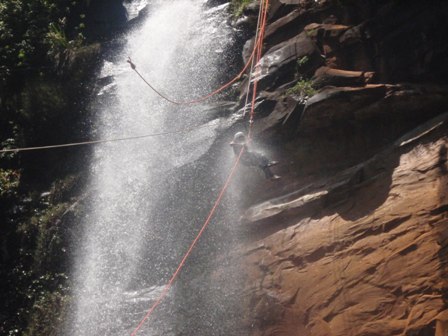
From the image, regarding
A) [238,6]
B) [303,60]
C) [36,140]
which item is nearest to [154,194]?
[303,60]

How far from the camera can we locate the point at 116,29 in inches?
544

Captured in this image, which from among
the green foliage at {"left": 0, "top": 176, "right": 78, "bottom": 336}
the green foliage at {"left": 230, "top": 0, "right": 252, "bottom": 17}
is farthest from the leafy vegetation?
the green foliage at {"left": 230, "top": 0, "right": 252, "bottom": 17}

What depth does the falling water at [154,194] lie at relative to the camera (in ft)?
26.3

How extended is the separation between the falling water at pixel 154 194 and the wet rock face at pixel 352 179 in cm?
127

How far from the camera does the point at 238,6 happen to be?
37.2ft

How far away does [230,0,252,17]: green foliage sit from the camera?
433 inches

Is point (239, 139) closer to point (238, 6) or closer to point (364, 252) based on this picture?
point (364, 252)

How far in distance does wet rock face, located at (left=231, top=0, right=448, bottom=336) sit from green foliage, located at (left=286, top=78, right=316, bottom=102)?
1.1 inches

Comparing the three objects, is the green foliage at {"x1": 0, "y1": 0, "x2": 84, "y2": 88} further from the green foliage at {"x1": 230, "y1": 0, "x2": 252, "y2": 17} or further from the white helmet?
the white helmet

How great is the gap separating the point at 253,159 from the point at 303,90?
172 cm

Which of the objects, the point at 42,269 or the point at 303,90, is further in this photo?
the point at 42,269

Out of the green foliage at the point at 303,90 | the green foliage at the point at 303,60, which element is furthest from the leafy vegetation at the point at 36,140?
the green foliage at the point at 303,60

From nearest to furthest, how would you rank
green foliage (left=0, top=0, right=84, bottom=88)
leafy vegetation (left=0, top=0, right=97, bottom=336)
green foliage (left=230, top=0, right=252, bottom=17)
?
leafy vegetation (left=0, top=0, right=97, bottom=336)
green foliage (left=230, top=0, right=252, bottom=17)
green foliage (left=0, top=0, right=84, bottom=88)

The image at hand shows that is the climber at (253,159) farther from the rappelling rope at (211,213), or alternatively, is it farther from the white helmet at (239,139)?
the rappelling rope at (211,213)
